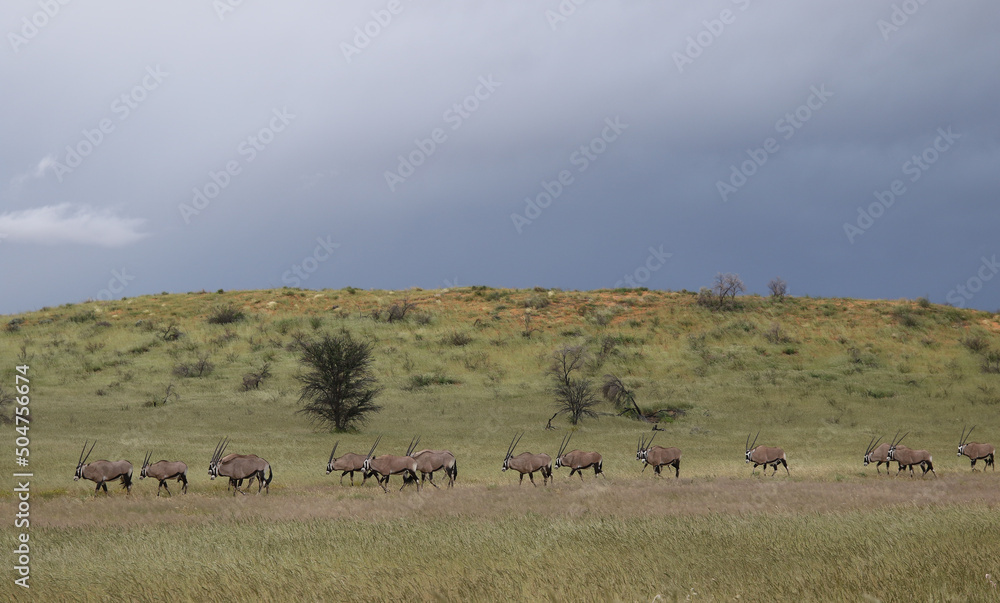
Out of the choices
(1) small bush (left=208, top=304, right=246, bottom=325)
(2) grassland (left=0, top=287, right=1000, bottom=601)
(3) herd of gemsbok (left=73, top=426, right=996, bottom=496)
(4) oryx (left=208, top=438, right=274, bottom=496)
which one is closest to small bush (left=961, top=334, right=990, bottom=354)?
(2) grassland (left=0, top=287, right=1000, bottom=601)

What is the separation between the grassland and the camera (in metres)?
7.79

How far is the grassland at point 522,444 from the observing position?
7793mm

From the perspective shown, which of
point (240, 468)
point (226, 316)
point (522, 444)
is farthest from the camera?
point (226, 316)

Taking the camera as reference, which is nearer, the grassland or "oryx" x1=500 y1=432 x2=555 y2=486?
the grassland

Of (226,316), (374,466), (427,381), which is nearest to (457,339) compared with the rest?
(427,381)

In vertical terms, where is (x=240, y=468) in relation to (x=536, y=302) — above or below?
below

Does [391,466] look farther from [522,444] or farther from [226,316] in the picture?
[226,316]

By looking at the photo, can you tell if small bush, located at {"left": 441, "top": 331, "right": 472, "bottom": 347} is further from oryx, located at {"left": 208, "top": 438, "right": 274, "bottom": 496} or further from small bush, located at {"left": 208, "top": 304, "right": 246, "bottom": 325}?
oryx, located at {"left": 208, "top": 438, "right": 274, "bottom": 496}

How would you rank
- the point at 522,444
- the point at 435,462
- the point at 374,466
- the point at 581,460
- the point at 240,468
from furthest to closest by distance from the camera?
the point at 522,444 < the point at 581,460 < the point at 435,462 < the point at 374,466 < the point at 240,468

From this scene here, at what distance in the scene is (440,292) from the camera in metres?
85.4

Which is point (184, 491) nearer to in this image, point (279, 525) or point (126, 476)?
point (126, 476)

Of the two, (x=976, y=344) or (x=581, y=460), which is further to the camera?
(x=976, y=344)

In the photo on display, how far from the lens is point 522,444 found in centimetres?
3288

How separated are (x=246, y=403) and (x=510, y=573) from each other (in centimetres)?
3846
